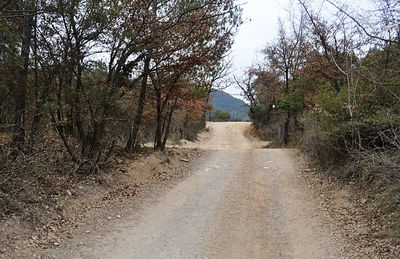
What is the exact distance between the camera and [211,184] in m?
8.88

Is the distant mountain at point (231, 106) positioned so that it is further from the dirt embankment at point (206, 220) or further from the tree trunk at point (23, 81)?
the tree trunk at point (23, 81)

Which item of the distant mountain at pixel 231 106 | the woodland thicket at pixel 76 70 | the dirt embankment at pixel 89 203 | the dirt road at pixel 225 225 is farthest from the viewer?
the distant mountain at pixel 231 106

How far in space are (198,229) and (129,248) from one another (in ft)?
4.53

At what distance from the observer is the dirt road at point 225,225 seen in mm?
4840

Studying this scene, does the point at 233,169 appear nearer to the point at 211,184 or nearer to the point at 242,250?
the point at 211,184

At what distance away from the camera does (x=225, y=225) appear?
233 inches

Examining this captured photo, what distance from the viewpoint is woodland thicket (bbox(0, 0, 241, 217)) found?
235 inches

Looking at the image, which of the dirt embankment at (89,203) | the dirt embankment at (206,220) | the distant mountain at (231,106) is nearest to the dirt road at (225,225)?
the dirt embankment at (206,220)

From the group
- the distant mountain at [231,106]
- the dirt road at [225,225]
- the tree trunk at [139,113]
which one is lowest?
the dirt road at [225,225]

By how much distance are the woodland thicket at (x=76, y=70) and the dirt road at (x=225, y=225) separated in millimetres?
2098

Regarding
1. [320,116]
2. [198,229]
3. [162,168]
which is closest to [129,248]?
[198,229]

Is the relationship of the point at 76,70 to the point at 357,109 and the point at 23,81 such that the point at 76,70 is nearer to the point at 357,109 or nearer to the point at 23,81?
the point at 23,81

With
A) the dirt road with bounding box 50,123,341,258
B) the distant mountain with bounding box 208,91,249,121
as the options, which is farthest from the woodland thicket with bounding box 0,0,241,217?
the distant mountain with bounding box 208,91,249,121

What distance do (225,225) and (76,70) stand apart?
16.7 feet
